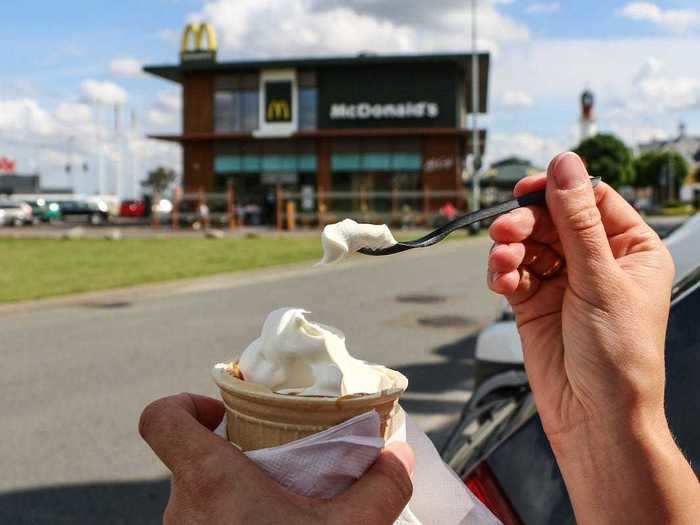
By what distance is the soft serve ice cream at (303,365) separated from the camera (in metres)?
1.47

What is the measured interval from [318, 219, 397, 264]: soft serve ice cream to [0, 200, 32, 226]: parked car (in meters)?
52.1

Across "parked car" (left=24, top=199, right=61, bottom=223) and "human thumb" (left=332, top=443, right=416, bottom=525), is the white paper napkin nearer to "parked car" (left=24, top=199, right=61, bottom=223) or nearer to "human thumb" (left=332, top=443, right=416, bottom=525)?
"human thumb" (left=332, top=443, right=416, bottom=525)

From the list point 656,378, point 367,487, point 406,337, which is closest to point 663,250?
point 656,378

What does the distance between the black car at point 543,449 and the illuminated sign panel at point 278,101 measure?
44.6 meters

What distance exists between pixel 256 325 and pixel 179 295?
147 inches

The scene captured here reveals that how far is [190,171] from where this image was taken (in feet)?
158

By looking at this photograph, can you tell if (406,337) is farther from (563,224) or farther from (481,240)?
(481,240)

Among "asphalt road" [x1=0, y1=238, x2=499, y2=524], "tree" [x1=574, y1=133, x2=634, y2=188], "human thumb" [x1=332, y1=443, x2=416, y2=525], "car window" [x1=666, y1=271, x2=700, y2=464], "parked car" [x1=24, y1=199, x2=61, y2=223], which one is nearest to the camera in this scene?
"human thumb" [x1=332, y1=443, x2=416, y2=525]

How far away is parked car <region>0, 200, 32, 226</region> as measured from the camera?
162 ft

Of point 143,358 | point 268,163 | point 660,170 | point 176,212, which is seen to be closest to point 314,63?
point 268,163

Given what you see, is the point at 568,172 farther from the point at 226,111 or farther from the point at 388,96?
the point at 226,111

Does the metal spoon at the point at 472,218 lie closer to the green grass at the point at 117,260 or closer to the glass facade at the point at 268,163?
the green grass at the point at 117,260

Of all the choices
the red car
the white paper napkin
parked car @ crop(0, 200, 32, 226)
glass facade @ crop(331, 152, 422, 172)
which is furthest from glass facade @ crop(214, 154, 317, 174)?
the white paper napkin

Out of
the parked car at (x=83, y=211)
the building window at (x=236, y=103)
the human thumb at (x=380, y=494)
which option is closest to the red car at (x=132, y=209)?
the parked car at (x=83, y=211)
